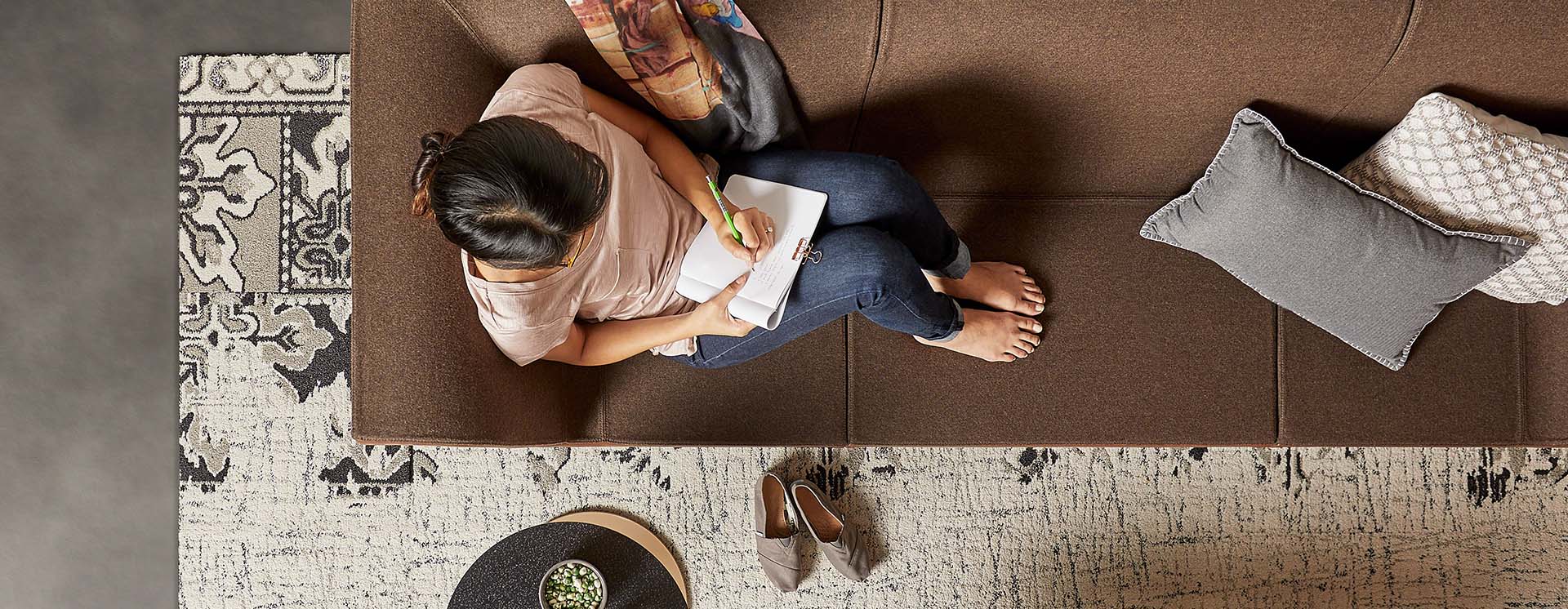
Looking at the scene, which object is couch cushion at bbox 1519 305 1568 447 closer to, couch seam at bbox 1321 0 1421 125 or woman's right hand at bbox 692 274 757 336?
couch seam at bbox 1321 0 1421 125

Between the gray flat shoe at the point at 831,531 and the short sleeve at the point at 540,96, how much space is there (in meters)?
1.01

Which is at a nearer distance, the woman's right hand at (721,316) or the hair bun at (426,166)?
the hair bun at (426,166)

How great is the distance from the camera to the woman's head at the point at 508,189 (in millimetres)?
967

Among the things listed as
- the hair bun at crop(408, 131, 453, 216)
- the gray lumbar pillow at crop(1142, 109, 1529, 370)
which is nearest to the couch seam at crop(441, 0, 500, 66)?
the hair bun at crop(408, 131, 453, 216)

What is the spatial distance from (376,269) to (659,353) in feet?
1.74

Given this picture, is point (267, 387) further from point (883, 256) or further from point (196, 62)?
point (883, 256)

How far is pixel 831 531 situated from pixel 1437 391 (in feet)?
4.05

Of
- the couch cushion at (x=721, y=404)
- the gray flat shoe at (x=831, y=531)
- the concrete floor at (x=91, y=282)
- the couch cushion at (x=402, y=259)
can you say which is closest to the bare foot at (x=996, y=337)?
the couch cushion at (x=721, y=404)

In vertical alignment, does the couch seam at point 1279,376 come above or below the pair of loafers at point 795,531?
above

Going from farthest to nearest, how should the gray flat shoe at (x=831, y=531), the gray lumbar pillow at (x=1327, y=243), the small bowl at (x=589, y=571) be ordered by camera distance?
1. the gray flat shoe at (x=831, y=531)
2. the small bowl at (x=589, y=571)
3. the gray lumbar pillow at (x=1327, y=243)

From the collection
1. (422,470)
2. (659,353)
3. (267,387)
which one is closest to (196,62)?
(267,387)

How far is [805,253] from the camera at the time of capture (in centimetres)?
135

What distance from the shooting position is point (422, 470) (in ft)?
6.32

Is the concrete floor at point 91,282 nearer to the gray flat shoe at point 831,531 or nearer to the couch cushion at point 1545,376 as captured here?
the gray flat shoe at point 831,531
